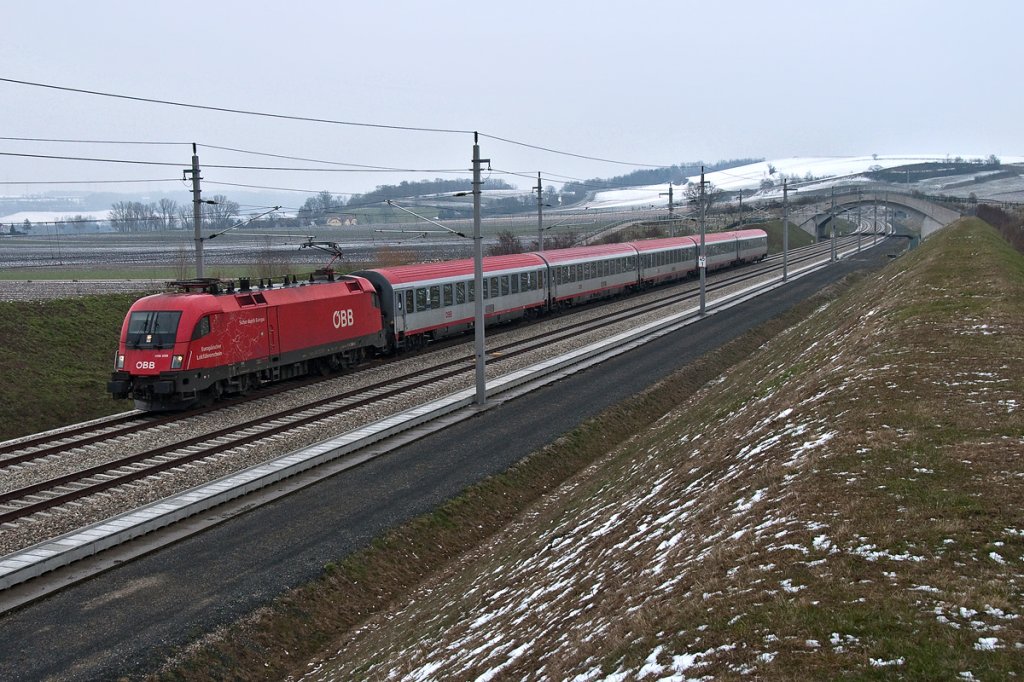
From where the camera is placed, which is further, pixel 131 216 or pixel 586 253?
pixel 131 216

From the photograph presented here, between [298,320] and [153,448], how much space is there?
29.4 feet

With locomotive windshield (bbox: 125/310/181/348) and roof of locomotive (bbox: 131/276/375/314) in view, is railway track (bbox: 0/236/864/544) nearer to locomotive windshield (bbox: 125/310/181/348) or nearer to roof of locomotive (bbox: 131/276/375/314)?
locomotive windshield (bbox: 125/310/181/348)

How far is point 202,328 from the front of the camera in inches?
1044

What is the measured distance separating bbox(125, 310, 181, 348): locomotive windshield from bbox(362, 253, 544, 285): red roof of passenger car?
451 inches

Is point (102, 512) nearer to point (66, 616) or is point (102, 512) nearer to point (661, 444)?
point (66, 616)

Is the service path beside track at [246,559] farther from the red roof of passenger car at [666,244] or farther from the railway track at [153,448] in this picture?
the red roof of passenger car at [666,244]

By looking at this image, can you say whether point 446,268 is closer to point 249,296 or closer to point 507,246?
point 249,296

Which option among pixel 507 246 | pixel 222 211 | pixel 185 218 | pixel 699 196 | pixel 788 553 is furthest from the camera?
pixel 507 246

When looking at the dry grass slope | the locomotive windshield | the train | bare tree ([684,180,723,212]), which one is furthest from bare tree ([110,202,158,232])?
the dry grass slope

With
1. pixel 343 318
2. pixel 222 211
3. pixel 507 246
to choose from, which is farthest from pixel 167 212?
pixel 343 318

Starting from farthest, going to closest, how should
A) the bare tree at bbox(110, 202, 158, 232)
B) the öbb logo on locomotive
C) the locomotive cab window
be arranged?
the bare tree at bbox(110, 202, 158, 232) → the öbb logo on locomotive → the locomotive cab window

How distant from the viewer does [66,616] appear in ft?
43.8

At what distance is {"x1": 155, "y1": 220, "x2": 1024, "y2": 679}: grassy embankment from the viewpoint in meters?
7.50

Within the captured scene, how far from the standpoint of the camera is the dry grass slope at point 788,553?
736 cm
